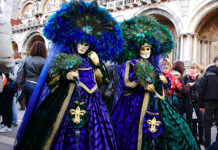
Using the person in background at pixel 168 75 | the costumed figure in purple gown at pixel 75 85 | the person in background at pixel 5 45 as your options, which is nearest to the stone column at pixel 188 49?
the person in background at pixel 168 75

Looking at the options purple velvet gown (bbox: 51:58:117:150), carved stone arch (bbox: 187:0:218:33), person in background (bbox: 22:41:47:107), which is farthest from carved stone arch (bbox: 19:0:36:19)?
purple velvet gown (bbox: 51:58:117:150)

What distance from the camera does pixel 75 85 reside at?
276 centimetres

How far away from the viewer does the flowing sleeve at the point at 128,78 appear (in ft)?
10.3

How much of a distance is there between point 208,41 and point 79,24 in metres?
14.1

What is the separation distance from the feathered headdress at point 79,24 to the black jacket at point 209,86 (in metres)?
2.36

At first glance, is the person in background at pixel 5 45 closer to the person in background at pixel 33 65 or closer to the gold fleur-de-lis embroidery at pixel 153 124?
the gold fleur-de-lis embroidery at pixel 153 124

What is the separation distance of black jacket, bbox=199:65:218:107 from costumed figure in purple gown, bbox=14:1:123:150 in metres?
2.15

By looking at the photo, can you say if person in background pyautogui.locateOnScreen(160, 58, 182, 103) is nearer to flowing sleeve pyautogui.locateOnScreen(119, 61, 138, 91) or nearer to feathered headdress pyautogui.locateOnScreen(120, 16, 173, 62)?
feathered headdress pyautogui.locateOnScreen(120, 16, 173, 62)

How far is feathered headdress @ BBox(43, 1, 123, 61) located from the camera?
2842mm

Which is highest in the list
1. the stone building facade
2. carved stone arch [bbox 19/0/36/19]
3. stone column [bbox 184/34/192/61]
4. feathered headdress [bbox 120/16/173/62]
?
carved stone arch [bbox 19/0/36/19]

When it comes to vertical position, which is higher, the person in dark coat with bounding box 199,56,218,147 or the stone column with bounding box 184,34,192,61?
the stone column with bounding box 184,34,192,61

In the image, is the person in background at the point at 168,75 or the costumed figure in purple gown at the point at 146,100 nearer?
the costumed figure in purple gown at the point at 146,100

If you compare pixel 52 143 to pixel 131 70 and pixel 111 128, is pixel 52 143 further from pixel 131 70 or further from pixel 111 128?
pixel 131 70

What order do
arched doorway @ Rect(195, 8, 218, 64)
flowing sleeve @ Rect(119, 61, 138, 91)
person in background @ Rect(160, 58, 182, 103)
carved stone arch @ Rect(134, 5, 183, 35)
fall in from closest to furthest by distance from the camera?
1. flowing sleeve @ Rect(119, 61, 138, 91)
2. person in background @ Rect(160, 58, 182, 103)
3. carved stone arch @ Rect(134, 5, 183, 35)
4. arched doorway @ Rect(195, 8, 218, 64)
